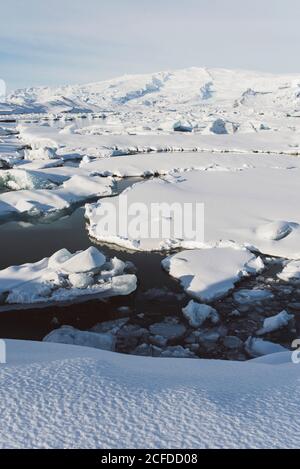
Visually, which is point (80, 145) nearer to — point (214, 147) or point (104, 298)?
point (214, 147)

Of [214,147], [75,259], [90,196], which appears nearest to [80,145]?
[214,147]

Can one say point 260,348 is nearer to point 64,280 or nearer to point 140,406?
point 140,406

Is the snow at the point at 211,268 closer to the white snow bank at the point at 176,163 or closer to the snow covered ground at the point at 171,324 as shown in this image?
the snow covered ground at the point at 171,324

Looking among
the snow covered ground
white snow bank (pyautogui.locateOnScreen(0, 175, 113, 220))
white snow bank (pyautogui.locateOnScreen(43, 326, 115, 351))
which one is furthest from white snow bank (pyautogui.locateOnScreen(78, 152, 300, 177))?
white snow bank (pyautogui.locateOnScreen(43, 326, 115, 351))

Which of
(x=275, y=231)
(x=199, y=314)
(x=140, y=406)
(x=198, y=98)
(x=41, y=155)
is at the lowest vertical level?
(x=199, y=314)

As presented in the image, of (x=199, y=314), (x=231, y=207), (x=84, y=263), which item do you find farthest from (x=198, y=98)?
(x=199, y=314)

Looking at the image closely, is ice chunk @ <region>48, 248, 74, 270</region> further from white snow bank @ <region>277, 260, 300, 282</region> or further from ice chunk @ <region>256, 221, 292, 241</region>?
ice chunk @ <region>256, 221, 292, 241</region>

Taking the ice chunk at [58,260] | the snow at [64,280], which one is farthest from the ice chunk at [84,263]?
the ice chunk at [58,260]
